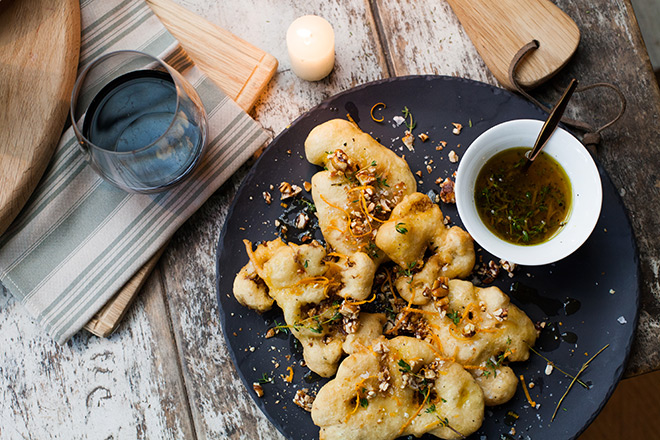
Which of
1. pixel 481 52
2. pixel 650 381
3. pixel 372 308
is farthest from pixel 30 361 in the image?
pixel 650 381

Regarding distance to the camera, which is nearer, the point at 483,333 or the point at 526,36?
the point at 483,333

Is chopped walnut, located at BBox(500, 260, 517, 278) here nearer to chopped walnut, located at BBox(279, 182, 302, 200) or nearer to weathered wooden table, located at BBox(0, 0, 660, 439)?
weathered wooden table, located at BBox(0, 0, 660, 439)

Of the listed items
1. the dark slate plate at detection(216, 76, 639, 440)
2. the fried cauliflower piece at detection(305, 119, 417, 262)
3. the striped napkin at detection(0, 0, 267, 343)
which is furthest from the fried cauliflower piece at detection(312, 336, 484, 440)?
the striped napkin at detection(0, 0, 267, 343)

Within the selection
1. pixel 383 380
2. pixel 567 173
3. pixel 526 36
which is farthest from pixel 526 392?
pixel 526 36

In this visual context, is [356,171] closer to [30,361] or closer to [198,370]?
[198,370]

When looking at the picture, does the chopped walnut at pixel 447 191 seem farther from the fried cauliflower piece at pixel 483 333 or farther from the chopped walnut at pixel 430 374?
the chopped walnut at pixel 430 374

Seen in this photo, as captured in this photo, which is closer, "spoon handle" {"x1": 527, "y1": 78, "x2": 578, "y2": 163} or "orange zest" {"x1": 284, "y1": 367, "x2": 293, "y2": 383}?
"spoon handle" {"x1": 527, "y1": 78, "x2": 578, "y2": 163}

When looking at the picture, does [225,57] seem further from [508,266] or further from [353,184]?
[508,266]
